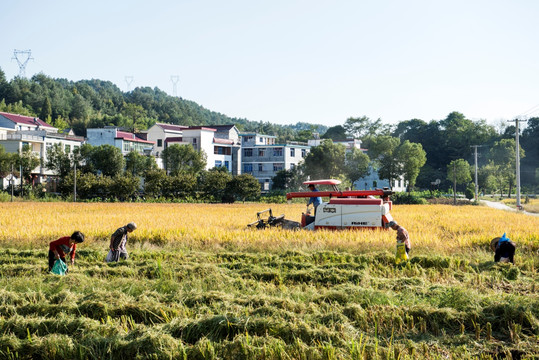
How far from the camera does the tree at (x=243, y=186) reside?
165ft

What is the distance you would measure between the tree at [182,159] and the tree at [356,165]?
17004 millimetres

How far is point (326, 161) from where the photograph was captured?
58.3m

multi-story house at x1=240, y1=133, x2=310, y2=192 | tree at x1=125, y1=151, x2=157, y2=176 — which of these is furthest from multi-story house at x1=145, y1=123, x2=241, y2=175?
tree at x1=125, y1=151, x2=157, y2=176

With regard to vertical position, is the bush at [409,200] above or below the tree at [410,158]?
below

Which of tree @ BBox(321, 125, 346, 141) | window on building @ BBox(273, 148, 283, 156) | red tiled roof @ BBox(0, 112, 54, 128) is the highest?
tree @ BBox(321, 125, 346, 141)

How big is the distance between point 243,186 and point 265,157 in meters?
19.2

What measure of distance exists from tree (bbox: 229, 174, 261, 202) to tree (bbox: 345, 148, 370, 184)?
545 inches

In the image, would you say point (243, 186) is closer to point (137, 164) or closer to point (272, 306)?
point (137, 164)

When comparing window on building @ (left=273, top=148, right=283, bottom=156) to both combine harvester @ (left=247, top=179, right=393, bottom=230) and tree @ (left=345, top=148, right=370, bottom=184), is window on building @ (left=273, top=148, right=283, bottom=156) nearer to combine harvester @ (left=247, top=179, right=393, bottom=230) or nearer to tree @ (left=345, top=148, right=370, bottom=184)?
tree @ (left=345, top=148, right=370, bottom=184)

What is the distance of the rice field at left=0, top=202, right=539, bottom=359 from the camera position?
19.8 feet

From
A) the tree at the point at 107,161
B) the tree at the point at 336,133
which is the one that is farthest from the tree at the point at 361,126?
the tree at the point at 107,161

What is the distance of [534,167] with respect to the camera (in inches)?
3339

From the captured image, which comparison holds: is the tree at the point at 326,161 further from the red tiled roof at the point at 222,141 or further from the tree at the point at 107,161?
the tree at the point at 107,161

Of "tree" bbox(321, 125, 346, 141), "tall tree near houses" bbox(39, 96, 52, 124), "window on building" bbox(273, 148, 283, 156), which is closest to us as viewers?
"window on building" bbox(273, 148, 283, 156)
